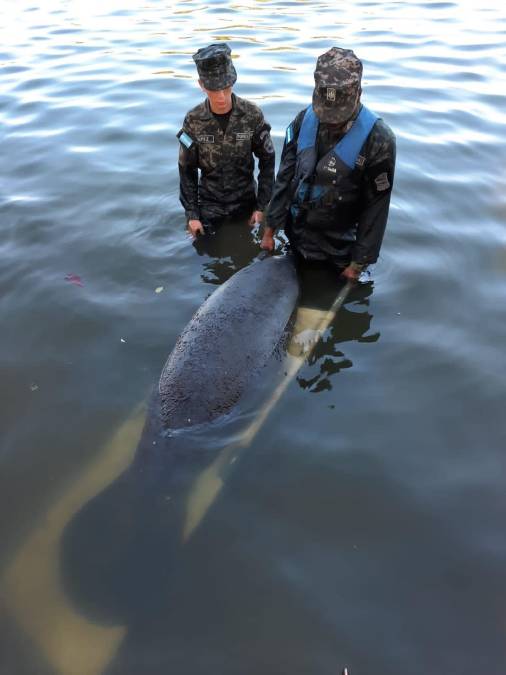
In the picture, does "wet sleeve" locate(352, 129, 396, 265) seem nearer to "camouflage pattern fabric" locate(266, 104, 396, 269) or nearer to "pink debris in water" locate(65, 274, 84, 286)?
"camouflage pattern fabric" locate(266, 104, 396, 269)

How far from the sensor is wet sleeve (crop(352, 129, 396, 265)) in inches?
203

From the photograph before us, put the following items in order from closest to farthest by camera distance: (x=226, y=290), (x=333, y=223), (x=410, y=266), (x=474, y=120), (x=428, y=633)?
(x=428, y=633) → (x=226, y=290) → (x=333, y=223) → (x=410, y=266) → (x=474, y=120)

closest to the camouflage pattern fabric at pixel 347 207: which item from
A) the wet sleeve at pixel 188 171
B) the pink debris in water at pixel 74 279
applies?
the wet sleeve at pixel 188 171

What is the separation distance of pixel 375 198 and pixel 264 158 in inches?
79.5

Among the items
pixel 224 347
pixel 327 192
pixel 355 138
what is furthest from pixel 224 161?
pixel 224 347

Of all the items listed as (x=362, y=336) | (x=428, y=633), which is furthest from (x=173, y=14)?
(x=428, y=633)

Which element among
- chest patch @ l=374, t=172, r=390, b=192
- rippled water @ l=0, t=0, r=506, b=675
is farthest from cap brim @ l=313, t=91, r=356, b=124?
rippled water @ l=0, t=0, r=506, b=675

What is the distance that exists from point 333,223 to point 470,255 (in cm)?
200

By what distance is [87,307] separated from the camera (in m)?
6.11

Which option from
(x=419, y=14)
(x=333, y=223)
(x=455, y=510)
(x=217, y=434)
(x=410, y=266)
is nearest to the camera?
(x=455, y=510)

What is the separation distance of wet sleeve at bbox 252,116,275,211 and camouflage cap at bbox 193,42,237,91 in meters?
0.84

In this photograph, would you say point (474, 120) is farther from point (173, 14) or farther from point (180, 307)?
point (173, 14)

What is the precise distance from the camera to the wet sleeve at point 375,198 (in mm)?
5145

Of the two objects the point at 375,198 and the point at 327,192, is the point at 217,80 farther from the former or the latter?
the point at 375,198
